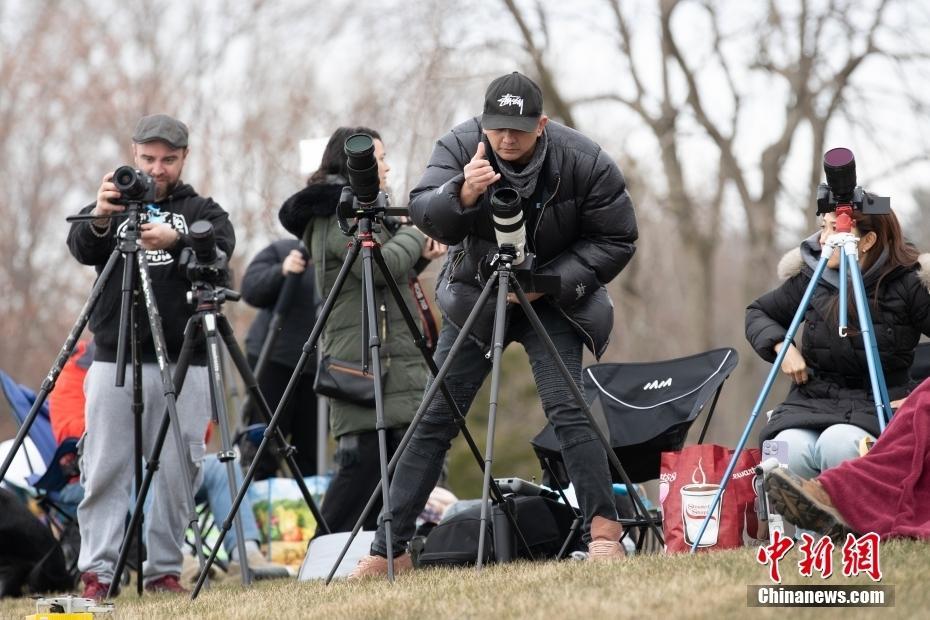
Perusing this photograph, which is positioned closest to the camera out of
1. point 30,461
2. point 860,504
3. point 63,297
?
point 860,504

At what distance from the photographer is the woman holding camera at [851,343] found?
525 centimetres

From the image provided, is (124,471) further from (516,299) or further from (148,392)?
(516,299)

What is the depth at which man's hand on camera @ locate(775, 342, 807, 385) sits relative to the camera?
5.42 meters

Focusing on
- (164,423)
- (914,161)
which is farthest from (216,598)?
(914,161)

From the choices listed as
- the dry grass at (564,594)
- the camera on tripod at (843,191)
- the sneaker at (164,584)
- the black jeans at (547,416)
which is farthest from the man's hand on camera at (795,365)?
the sneaker at (164,584)

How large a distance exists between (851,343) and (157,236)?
287 cm

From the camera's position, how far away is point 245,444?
296 inches

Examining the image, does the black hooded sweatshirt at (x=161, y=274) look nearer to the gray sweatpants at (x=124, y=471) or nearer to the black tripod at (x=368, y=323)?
the gray sweatpants at (x=124, y=471)

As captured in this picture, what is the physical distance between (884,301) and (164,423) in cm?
294

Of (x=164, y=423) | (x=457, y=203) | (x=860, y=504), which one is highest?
(x=457, y=203)

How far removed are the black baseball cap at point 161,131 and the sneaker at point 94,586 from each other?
1887 millimetres

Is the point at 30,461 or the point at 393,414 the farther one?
the point at 30,461

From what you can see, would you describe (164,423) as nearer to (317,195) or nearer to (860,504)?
(317,195)

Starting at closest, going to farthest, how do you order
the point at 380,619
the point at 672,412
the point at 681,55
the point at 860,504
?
the point at 380,619 → the point at 860,504 → the point at 672,412 → the point at 681,55
